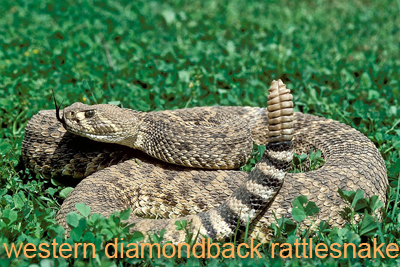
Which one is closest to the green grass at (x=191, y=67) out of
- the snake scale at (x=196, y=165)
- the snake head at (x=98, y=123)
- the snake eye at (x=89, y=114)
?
the snake scale at (x=196, y=165)

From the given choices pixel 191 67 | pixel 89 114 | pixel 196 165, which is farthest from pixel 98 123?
pixel 191 67

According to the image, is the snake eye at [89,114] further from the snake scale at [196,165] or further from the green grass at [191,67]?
the green grass at [191,67]

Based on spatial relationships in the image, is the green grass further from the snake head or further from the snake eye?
the snake eye

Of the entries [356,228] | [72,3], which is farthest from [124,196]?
[72,3]

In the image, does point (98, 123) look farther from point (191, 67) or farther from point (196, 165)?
point (191, 67)

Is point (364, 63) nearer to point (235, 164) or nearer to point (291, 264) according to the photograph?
point (235, 164)
